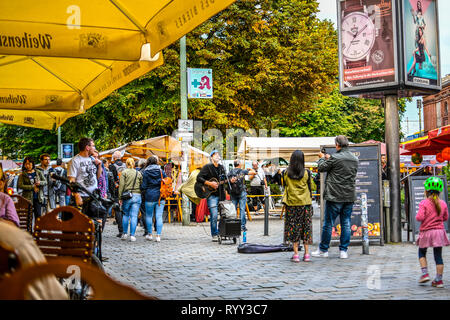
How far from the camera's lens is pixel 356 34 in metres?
→ 13.3

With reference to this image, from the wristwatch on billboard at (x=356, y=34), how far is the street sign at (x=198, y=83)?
608cm

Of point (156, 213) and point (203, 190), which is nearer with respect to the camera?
point (203, 190)

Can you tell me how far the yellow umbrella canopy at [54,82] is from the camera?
25.2ft

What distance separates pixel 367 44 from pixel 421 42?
1.34 metres

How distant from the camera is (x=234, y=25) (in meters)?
26.5

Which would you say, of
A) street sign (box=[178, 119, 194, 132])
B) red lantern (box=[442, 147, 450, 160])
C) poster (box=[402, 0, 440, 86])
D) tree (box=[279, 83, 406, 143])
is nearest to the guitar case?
poster (box=[402, 0, 440, 86])

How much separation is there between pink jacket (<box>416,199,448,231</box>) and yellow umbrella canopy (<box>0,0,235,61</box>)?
3975 millimetres

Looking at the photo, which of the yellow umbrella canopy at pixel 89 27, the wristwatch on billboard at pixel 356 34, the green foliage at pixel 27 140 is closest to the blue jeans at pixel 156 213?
the wristwatch on billboard at pixel 356 34

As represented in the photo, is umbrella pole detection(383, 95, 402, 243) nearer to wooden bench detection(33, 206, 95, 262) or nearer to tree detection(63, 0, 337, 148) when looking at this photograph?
wooden bench detection(33, 206, 95, 262)

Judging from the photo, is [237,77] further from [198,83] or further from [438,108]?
[438,108]

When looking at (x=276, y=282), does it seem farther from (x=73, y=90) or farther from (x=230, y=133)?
(x=230, y=133)

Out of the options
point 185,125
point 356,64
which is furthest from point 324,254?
point 185,125

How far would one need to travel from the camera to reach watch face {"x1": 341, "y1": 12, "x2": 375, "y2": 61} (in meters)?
13.0

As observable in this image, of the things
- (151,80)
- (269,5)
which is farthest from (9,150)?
(269,5)
